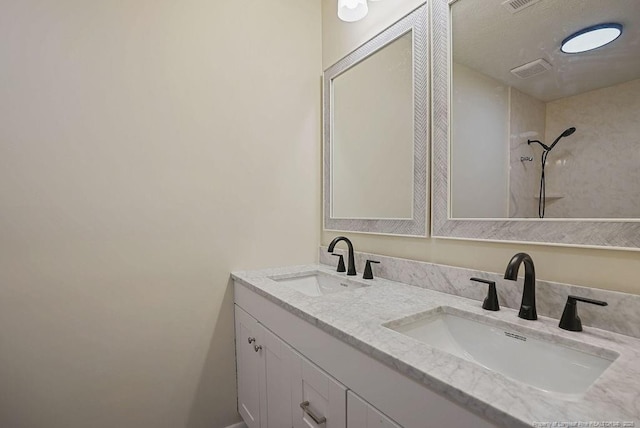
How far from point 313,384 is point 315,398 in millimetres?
40

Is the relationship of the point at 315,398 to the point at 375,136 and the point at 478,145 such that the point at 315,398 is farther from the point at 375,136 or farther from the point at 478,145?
the point at 375,136

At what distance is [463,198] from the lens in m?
1.13

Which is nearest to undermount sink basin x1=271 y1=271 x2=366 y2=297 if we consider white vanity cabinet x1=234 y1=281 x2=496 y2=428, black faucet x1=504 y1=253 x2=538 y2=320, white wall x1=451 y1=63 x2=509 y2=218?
white vanity cabinet x1=234 y1=281 x2=496 y2=428

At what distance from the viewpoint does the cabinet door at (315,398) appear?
0.81 meters

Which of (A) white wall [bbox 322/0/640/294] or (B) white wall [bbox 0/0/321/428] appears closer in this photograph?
(A) white wall [bbox 322/0/640/294]

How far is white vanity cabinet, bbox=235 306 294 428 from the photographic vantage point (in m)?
1.10

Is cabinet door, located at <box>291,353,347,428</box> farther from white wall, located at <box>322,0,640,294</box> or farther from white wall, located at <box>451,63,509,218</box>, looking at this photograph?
white wall, located at <box>451,63,509,218</box>

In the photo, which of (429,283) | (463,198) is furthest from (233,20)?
(429,283)

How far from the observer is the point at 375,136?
152cm

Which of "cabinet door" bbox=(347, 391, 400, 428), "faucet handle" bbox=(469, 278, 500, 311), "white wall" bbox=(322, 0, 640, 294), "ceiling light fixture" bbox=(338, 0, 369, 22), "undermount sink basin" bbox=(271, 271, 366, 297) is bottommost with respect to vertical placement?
"cabinet door" bbox=(347, 391, 400, 428)

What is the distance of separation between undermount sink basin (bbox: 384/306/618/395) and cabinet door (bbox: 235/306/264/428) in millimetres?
718

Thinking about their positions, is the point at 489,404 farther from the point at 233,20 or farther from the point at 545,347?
the point at 233,20

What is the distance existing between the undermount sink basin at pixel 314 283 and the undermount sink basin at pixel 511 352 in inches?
22.5

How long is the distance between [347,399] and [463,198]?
787mm
